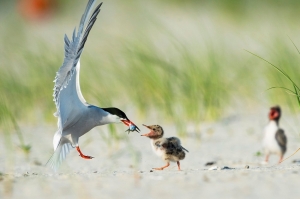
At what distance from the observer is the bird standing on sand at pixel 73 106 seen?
480cm

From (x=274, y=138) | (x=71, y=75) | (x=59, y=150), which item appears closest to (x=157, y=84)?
(x=274, y=138)

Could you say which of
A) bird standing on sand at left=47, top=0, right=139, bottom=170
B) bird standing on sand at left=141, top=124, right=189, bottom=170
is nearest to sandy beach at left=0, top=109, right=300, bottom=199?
bird standing on sand at left=141, top=124, right=189, bottom=170

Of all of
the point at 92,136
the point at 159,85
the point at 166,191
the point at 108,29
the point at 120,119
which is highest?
the point at 108,29

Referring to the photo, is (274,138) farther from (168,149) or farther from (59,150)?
(59,150)

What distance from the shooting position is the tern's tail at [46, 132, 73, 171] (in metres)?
5.10

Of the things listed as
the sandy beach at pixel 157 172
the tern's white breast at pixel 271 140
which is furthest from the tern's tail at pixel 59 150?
the tern's white breast at pixel 271 140

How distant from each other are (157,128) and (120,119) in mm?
394

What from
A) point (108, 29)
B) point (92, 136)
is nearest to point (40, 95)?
point (92, 136)

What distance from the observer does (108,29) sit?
61.2 ft

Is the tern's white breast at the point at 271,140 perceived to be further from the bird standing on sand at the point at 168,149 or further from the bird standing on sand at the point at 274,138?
the bird standing on sand at the point at 168,149

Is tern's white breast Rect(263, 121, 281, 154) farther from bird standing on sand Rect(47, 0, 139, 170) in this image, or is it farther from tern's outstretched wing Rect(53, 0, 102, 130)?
tern's outstretched wing Rect(53, 0, 102, 130)

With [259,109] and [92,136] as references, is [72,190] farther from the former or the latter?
[259,109]

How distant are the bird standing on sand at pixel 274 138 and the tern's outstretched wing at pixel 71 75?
54.4 inches

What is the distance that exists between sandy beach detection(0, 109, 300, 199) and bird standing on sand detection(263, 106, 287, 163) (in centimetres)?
12
